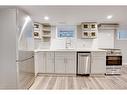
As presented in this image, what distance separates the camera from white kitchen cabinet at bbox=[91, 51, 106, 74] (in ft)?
16.6

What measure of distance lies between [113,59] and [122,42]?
8.10 feet

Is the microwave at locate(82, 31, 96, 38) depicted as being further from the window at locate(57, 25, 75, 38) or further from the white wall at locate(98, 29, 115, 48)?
the white wall at locate(98, 29, 115, 48)

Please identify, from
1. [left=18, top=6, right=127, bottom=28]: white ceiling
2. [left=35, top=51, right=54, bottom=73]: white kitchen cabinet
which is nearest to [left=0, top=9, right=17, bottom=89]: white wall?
[left=18, top=6, right=127, bottom=28]: white ceiling

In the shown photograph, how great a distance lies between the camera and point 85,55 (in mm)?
5070

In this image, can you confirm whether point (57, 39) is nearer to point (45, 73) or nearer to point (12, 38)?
point (45, 73)

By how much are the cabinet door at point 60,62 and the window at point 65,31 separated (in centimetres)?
131

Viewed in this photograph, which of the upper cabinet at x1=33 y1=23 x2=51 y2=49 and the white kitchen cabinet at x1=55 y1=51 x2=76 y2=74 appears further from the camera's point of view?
the upper cabinet at x1=33 y1=23 x2=51 y2=49

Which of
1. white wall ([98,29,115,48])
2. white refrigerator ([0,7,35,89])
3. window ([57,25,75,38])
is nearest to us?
white refrigerator ([0,7,35,89])

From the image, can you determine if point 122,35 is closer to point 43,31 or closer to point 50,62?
point 43,31

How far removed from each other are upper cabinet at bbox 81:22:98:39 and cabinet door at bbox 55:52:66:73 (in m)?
1.31

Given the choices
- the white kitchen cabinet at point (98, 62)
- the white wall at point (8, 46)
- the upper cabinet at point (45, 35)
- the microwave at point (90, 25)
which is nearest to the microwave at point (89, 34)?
the microwave at point (90, 25)

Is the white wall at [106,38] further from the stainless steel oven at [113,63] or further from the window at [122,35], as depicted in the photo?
the stainless steel oven at [113,63]

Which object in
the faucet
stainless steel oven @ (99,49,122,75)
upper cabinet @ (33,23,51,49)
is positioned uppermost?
upper cabinet @ (33,23,51,49)

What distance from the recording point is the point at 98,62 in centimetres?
506
